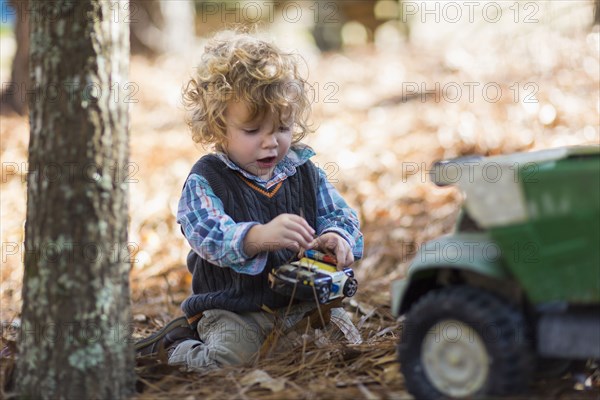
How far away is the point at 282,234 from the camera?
2570mm

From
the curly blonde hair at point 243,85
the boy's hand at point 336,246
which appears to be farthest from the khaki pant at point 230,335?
the curly blonde hair at point 243,85

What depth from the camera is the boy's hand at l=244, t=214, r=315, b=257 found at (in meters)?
2.57

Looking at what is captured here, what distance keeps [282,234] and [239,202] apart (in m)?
0.47

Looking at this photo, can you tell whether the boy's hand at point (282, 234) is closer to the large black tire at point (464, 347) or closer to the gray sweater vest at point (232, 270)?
the gray sweater vest at point (232, 270)

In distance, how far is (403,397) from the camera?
85.5 inches

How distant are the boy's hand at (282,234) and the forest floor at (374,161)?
1.37 ft

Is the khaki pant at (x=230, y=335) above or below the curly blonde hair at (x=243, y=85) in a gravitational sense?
below

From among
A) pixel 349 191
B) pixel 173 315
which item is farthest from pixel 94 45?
pixel 349 191

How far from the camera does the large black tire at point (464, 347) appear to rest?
192 cm

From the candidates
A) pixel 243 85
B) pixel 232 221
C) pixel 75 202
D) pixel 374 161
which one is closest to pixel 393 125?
pixel 374 161

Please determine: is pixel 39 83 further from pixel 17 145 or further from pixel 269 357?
pixel 17 145

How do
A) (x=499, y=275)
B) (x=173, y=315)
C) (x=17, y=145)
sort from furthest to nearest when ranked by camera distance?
(x=17, y=145), (x=173, y=315), (x=499, y=275)

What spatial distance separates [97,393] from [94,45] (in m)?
1.07

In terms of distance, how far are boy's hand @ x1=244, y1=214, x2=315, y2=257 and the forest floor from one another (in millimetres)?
418
